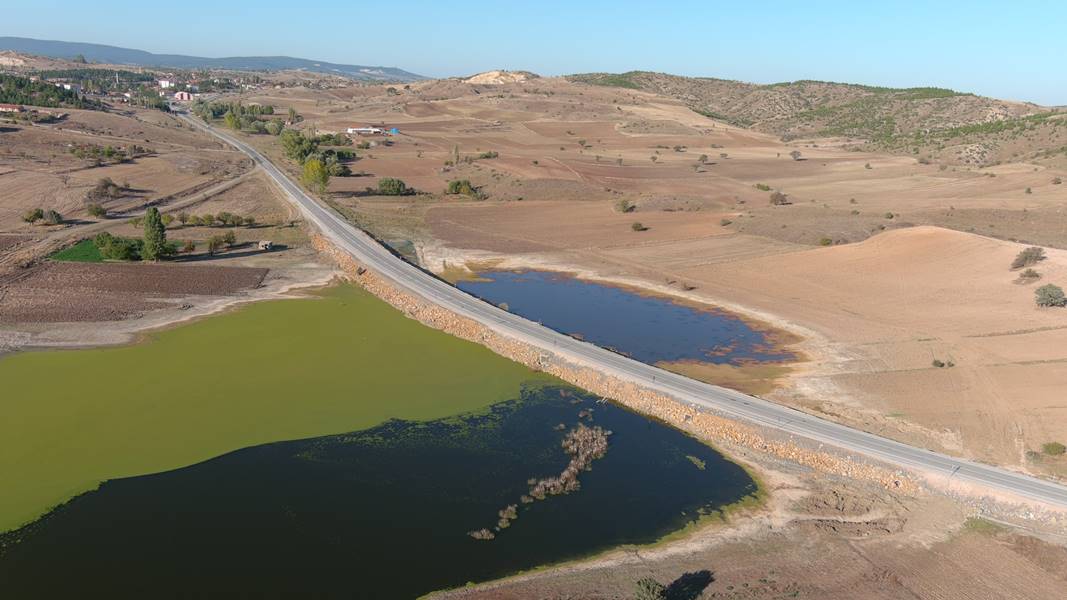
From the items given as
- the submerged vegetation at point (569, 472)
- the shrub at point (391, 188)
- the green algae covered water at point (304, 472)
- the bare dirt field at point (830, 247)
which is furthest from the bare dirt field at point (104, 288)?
the shrub at point (391, 188)

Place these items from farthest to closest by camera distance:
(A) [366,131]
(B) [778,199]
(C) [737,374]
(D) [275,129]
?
(D) [275,129], (A) [366,131], (B) [778,199], (C) [737,374]

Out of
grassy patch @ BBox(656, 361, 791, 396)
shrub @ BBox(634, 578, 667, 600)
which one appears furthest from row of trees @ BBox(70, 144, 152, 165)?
shrub @ BBox(634, 578, 667, 600)

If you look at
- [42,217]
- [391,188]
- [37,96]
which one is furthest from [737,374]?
[37,96]

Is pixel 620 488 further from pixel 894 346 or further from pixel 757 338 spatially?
pixel 894 346

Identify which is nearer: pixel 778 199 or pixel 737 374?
pixel 737 374

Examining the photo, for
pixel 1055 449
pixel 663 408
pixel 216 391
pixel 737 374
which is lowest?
pixel 216 391

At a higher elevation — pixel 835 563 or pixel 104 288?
pixel 104 288

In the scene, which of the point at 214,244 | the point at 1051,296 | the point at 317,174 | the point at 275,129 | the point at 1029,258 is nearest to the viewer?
the point at 1051,296

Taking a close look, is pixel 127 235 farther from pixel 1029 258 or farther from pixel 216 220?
pixel 1029 258
